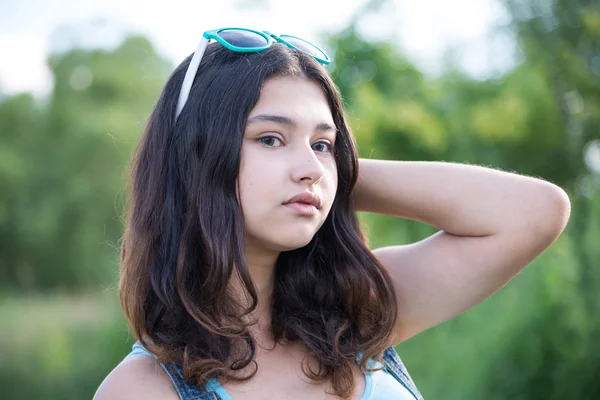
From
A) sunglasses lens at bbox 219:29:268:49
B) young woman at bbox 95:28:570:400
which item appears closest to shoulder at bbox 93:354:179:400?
young woman at bbox 95:28:570:400

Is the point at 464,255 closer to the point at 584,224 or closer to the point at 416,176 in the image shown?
the point at 416,176

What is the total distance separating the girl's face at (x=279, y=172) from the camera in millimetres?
1642

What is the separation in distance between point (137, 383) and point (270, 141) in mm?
571

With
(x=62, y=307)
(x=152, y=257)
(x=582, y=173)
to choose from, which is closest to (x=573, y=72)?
(x=582, y=173)

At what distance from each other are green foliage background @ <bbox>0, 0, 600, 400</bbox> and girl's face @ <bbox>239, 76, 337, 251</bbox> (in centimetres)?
59

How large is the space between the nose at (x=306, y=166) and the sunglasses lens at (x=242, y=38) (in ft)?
0.93

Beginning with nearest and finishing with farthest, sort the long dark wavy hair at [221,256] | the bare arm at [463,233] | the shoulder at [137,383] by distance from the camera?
the shoulder at [137,383], the long dark wavy hair at [221,256], the bare arm at [463,233]

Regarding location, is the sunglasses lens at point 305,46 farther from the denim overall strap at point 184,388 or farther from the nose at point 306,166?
the denim overall strap at point 184,388

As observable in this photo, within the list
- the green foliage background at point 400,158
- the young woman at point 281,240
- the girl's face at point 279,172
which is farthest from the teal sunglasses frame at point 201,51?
the green foliage background at point 400,158

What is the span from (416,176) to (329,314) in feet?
1.39

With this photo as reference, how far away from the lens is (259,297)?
1840 mm

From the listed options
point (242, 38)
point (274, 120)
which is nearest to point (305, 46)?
point (242, 38)

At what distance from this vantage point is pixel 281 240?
1.66 metres

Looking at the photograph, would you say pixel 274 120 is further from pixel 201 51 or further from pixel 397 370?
pixel 397 370
